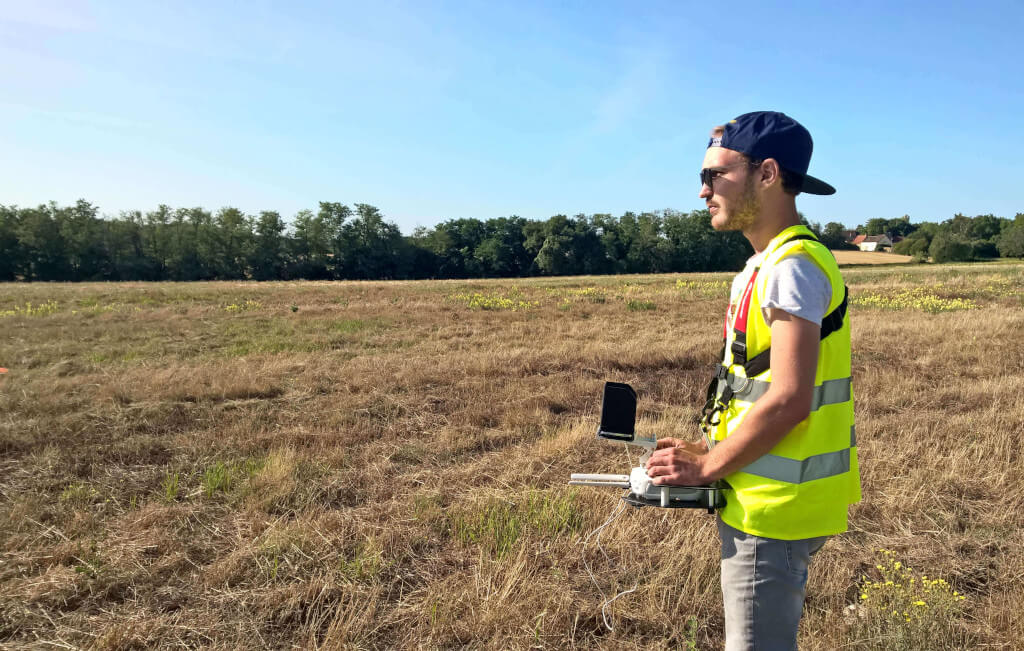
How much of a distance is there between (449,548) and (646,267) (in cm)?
8687

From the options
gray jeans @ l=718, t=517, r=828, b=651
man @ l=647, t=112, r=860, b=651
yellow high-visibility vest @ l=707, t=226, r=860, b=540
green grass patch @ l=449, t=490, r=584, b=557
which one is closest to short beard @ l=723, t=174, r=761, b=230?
man @ l=647, t=112, r=860, b=651

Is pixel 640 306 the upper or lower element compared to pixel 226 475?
upper

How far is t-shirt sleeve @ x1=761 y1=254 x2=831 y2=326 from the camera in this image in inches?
56.5

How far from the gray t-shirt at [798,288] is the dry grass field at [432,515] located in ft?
6.34

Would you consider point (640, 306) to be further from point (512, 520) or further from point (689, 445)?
point (689, 445)

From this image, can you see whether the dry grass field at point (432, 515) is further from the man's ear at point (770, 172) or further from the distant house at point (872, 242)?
the distant house at point (872, 242)

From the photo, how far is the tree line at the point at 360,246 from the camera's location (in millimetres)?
67062

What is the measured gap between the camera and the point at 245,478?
444 cm

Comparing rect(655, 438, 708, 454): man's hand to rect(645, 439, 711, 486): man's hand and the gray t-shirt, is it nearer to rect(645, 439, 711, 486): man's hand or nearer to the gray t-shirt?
rect(645, 439, 711, 486): man's hand

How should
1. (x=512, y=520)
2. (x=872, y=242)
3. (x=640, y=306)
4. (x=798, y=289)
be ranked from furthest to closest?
(x=872, y=242)
(x=640, y=306)
(x=512, y=520)
(x=798, y=289)

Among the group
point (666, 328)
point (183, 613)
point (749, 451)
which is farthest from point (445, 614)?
point (666, 328)

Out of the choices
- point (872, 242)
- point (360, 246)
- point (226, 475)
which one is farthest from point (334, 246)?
point (872, 242)

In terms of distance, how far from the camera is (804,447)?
60.7 inches

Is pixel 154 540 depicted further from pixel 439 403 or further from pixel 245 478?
pixel 439 403
